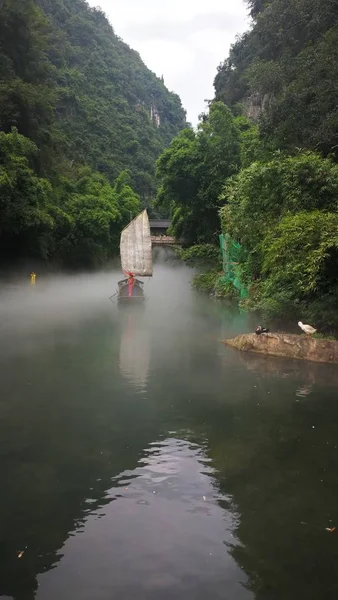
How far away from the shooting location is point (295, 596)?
370cm

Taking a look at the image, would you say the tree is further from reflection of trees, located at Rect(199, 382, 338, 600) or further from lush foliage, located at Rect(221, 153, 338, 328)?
reflection of trees, located at Rect(199, 382, 338, 600)

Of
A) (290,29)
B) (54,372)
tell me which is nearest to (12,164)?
(290,29)

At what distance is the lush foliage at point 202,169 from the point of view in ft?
94.5

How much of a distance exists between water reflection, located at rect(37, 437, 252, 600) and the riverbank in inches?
229

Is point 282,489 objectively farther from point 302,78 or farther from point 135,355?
point 302,78

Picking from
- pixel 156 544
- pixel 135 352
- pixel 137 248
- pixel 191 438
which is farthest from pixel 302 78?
pixel 156 544

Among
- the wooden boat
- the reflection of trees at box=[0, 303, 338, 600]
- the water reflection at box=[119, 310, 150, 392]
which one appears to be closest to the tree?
the wooden boat

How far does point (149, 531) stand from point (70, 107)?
2660 inches

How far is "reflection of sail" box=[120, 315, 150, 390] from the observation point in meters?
9.75

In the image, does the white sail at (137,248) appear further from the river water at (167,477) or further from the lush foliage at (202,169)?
the river water at (167,477)

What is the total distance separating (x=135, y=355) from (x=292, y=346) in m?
3.38

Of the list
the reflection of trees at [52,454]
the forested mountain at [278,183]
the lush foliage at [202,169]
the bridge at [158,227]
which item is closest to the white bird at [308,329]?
the forested mountain at [278,183]

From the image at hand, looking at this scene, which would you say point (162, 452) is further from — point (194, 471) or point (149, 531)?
point (149, 531)

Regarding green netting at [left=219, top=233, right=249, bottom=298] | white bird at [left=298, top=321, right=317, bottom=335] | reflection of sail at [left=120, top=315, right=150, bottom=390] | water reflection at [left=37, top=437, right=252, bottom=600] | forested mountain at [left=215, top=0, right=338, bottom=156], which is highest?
forested mountain at [left=215, top=0, right=338, bottom=156]
